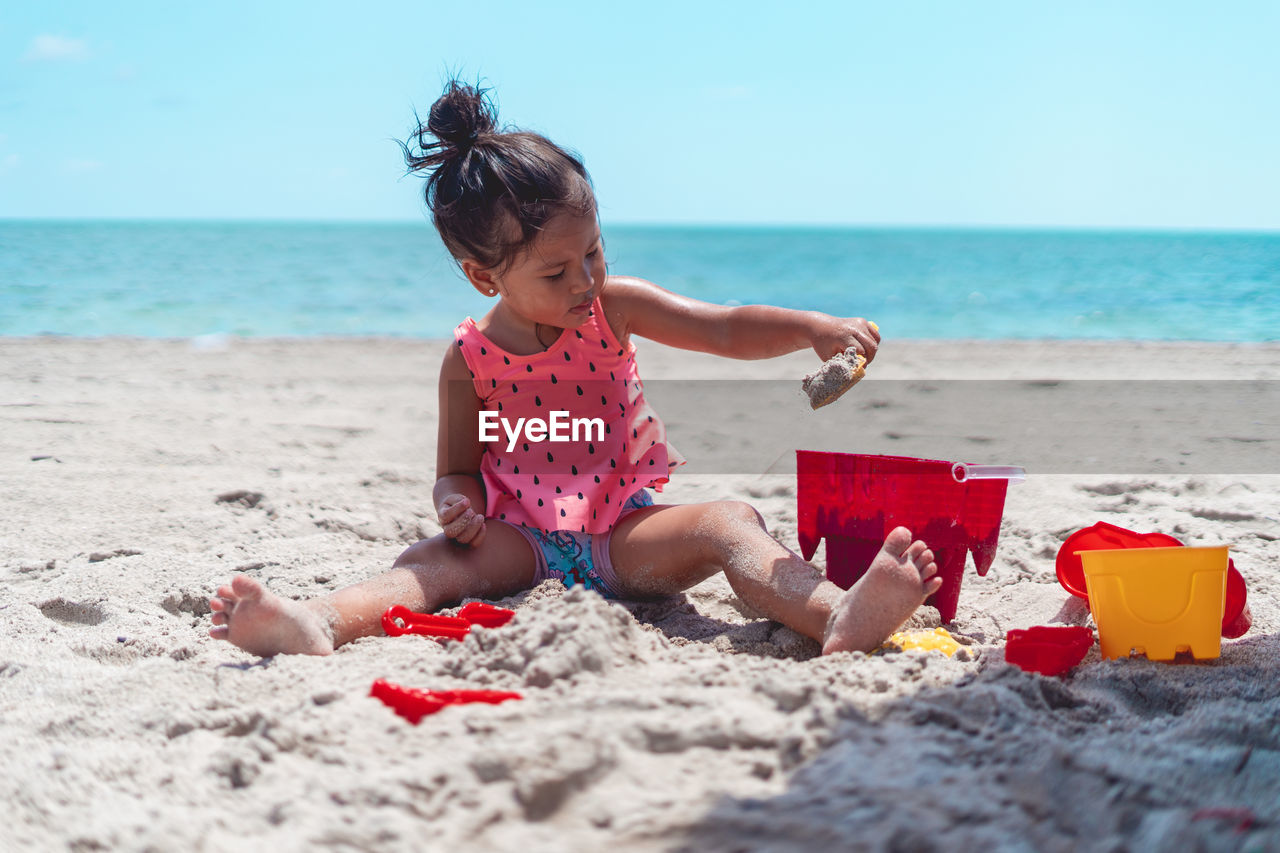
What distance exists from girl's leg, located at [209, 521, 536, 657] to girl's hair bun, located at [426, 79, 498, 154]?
0.94 metres

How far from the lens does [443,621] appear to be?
6.46 ft

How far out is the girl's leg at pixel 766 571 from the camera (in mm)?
1776

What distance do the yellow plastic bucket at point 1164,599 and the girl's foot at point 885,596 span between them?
33cm

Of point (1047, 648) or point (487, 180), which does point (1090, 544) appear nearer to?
point (1047, 648)

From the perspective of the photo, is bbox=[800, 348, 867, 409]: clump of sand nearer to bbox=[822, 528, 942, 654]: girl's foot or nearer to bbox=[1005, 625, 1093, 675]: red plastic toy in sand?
bbox=[822, 528, 942, 654]: girl's foot

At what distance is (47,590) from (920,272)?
2241 cm

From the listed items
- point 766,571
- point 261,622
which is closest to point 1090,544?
point 766,571

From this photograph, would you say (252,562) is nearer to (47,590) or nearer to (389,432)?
(47,590)

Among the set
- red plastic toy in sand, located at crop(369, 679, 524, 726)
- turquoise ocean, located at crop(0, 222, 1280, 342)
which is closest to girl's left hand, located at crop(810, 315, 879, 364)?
red plastic toy in sand, located at crop(369, 679, 524, 726)

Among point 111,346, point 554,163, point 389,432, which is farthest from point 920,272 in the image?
point 554,163

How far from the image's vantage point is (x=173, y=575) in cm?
238

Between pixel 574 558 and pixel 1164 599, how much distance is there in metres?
1.24

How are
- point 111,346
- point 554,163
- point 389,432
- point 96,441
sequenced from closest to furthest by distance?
1. point 554,163
2. point 96,441
3. point 389,432
4. point 111,346

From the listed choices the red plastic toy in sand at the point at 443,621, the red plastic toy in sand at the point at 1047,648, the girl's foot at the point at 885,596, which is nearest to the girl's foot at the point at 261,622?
the red plastic toy in sand at the point at 443,621
